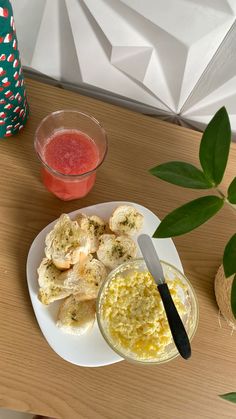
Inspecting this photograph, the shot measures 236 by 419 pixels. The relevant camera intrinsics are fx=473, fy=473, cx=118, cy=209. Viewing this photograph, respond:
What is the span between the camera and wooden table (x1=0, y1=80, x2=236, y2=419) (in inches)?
35.8

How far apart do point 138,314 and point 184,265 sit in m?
0.18

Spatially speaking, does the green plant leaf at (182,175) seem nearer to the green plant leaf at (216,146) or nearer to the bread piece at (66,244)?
the green plant leaf at (216,146)

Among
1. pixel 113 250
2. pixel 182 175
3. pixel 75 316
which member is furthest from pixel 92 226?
pixel 182 175

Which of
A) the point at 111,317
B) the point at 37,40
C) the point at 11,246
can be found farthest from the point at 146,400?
the point at 37,40

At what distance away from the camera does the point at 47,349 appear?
3.03ft

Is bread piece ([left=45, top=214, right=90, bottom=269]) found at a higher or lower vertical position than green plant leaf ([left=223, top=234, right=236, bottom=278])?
lower

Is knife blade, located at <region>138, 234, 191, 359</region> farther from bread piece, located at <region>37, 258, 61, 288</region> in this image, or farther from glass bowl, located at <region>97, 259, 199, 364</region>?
bread piece, located at <region>37, 258, 61, 288</region>

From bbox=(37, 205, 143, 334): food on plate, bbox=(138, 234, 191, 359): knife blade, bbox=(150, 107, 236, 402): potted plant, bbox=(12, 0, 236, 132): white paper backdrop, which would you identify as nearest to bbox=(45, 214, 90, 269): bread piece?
bbox=(37, 205, 143, 334): food on plate

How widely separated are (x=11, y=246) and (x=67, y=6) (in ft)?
1.63

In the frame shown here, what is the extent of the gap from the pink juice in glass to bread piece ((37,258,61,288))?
0.49ft

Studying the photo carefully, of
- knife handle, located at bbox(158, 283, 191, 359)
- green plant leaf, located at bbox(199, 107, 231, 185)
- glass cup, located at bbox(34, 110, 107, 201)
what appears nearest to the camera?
green plant leaf, located at bbox(199, 107, 231, 185)

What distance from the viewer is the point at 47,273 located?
924 millimetres

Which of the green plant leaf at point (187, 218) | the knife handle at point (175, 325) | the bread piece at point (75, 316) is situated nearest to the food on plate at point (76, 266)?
the bread piece at point (75, 316)

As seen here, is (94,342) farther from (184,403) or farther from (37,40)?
(37,40)
